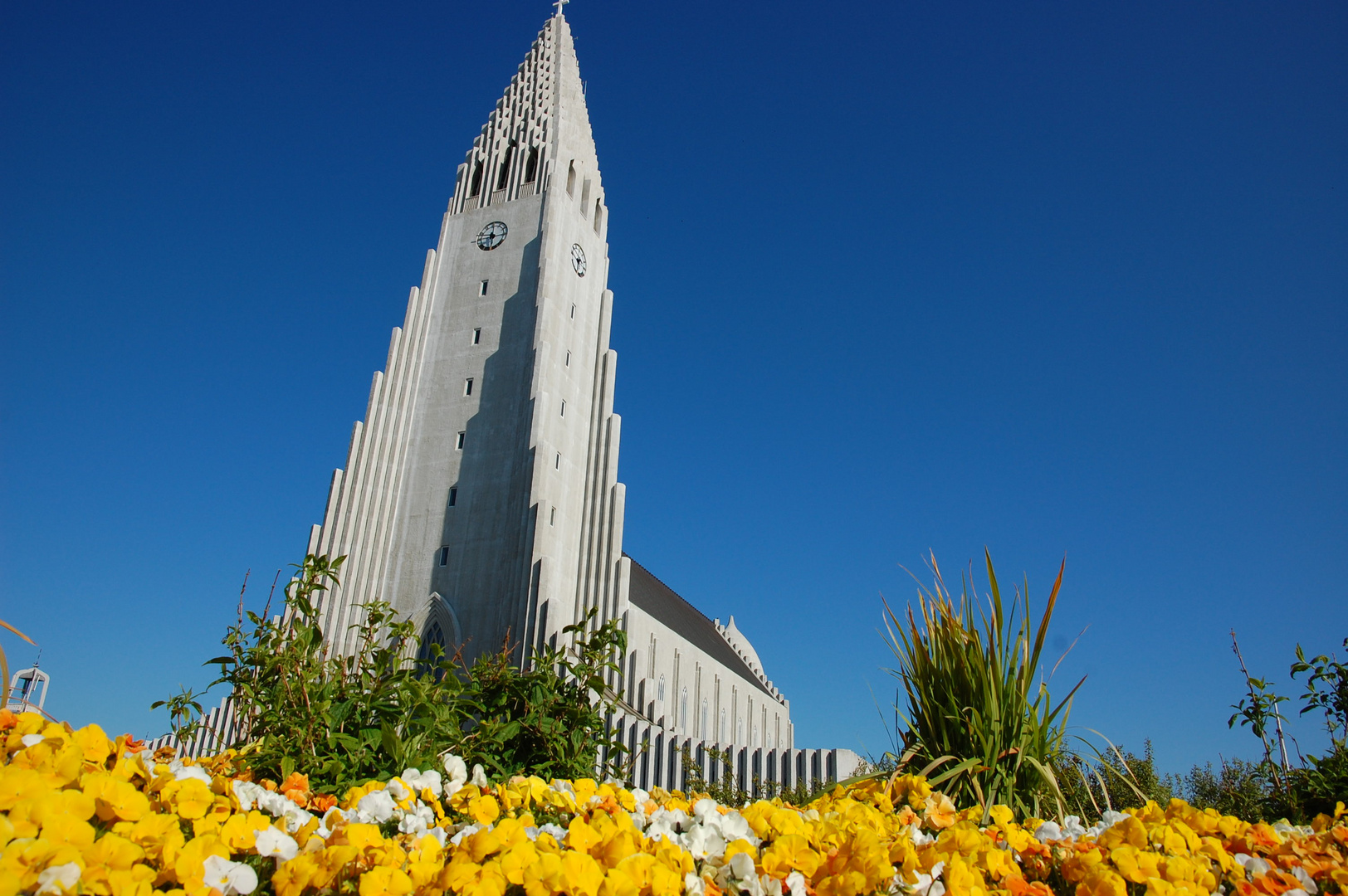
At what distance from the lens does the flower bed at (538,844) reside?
201 cm

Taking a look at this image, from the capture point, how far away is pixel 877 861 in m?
2.36

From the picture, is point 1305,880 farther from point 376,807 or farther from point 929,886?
point 376,807

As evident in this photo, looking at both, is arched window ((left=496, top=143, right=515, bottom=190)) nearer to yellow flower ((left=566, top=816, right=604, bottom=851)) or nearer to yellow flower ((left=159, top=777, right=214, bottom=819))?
yellow flower ((left=159, top=777, right=214, bottom=819))

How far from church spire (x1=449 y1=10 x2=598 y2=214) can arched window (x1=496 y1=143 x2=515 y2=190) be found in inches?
1.4

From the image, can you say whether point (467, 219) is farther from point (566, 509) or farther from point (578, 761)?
point (578, 761)

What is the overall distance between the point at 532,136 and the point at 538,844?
118ft

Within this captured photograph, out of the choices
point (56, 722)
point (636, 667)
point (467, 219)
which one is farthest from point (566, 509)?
point (56, 722)

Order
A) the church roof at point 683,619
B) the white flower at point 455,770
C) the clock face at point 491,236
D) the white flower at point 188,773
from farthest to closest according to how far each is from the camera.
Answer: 1. the church roof at point 683,619
2. the clock face at point 491,236
3. the white flower at point 455,770
4. the white flower at point 188,773

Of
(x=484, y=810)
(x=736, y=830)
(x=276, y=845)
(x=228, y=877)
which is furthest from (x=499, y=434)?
(x=228, y=877)

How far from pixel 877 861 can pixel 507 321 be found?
29.9 m

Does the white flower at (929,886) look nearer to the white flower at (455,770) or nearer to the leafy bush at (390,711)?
the white flower at (455,770)

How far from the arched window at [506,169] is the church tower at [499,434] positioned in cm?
7

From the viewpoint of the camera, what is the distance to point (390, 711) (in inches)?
187

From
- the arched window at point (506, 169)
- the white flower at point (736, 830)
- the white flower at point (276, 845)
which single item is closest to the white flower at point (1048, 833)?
the white flower at point (736, 830)
